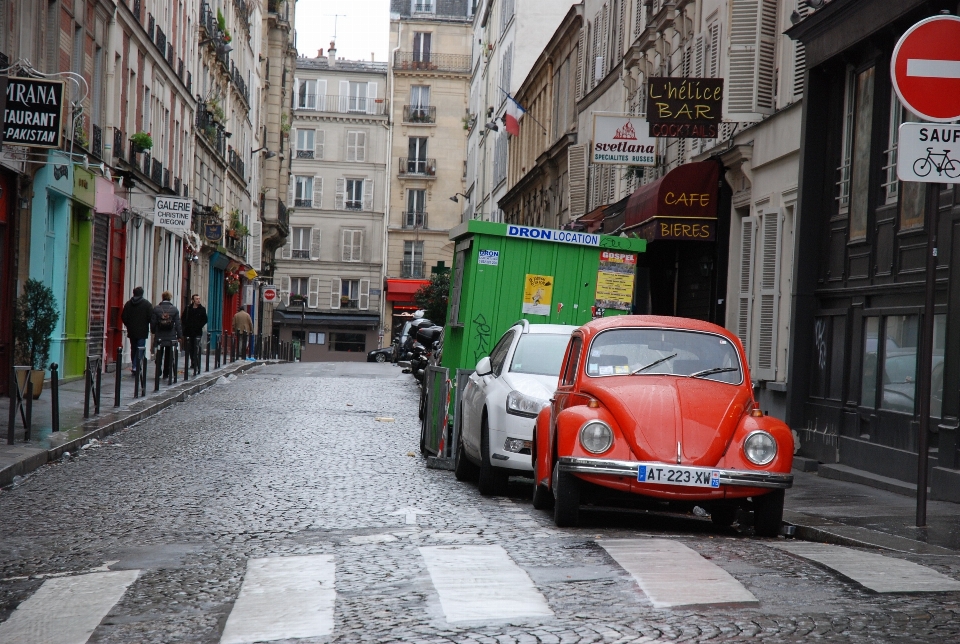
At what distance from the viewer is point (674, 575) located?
7.18 metres

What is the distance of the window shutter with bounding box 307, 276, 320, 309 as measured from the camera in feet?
284

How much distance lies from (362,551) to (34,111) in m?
12.6

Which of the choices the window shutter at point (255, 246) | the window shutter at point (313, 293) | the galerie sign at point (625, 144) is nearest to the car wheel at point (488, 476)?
the galerie sign at point (625, 144)

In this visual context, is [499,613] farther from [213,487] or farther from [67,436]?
[67,436]

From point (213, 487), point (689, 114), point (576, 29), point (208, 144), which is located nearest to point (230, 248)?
point (208, 144)

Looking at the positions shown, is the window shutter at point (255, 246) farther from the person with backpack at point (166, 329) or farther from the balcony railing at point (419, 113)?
the person with backpack at point (166, 329)

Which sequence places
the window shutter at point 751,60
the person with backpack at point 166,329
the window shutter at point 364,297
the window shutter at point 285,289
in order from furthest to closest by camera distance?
1. the window shutter at point 364,297
2. the window shutter at point 285,289
3. the person with backpack at point 166,329
4. the window shutter at point 751,60

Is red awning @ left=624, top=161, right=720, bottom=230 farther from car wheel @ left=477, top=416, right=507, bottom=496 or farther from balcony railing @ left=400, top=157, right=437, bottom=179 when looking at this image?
balcony railing @ left=400, top=157, right=437, bottom=179

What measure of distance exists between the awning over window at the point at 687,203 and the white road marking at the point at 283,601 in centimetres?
1518

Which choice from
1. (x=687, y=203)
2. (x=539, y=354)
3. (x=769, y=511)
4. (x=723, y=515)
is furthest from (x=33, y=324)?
(x=769, y=511)

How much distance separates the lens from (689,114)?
2073 centimetres

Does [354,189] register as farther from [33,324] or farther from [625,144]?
[33,324]

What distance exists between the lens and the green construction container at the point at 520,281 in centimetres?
1436

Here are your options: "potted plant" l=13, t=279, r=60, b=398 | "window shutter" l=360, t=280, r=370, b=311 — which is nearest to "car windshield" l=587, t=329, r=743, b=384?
"potted plant" l=13, t=279, r=60, b=398
